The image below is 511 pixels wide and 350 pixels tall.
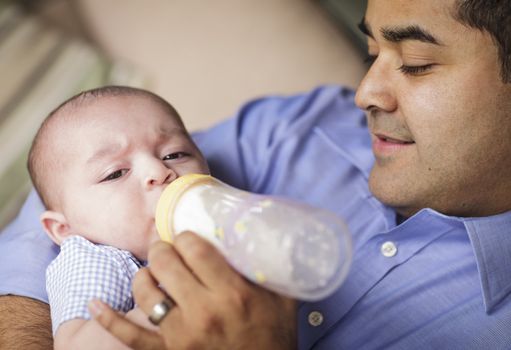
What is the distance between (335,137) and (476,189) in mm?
559

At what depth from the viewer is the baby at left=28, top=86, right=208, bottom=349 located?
3.75 ft

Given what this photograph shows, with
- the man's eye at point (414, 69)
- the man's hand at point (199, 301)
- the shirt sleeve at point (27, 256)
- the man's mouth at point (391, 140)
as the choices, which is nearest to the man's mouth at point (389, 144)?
the man's mouth at point (391, 140)

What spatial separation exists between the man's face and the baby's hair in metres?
0.58

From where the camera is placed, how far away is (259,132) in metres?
1.90

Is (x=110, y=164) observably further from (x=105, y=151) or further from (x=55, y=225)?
(x=55, y=225)

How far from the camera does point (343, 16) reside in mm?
2408

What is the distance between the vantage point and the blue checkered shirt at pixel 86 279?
43.8 inches

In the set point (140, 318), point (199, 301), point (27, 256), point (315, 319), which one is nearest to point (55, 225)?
point (27, 256)

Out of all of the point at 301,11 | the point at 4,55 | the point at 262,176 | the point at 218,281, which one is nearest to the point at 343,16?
the point at 301,11

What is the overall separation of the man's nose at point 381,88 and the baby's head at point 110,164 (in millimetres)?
473

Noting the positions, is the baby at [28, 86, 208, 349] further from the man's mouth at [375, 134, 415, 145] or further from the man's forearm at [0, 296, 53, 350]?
the man's mouth at [375, 134, 415, 145]

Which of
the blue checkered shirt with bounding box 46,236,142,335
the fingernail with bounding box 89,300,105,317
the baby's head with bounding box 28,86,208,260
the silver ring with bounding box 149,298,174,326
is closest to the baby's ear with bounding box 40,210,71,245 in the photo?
the baby's head with bounding box 28,86,208,260

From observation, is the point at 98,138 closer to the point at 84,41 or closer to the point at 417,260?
the point at 417,260

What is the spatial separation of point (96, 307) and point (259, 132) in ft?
3.29
